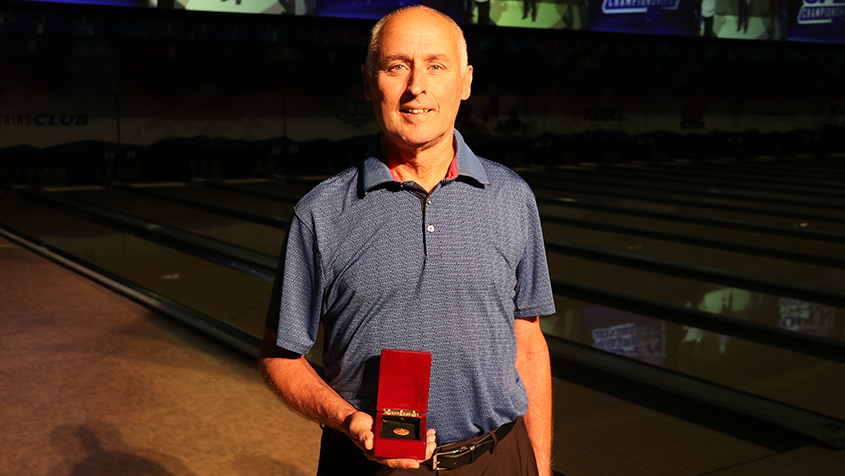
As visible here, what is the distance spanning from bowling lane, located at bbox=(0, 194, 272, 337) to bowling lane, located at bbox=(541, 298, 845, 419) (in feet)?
5.24

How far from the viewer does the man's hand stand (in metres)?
1.02

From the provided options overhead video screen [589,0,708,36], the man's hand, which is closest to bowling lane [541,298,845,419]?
the man's hand

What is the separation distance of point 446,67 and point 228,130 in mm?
9960

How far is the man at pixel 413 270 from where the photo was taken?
1152 mm

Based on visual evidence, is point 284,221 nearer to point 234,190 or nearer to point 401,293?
point 234,190

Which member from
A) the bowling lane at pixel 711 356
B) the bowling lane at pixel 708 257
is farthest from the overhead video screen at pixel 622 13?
the bowling lane at pixel 711 356

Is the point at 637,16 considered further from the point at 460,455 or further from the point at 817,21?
the point at 460,455

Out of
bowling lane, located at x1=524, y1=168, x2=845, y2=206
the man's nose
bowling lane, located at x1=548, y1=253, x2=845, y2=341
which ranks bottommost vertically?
bowling lane, located at x1=548, y1=253, x2=845, y2=341

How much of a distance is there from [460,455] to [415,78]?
0.54 m

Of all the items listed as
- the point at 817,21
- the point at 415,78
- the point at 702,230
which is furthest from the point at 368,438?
the point at 817,21

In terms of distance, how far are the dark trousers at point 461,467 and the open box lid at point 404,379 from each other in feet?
0.53

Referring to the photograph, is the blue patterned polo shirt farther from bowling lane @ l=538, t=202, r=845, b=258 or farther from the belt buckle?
bowling lane @ l=538, t=202, r=845, b=258

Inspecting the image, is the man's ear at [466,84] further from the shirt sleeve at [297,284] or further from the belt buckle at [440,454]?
the belt buckle at [440,454]

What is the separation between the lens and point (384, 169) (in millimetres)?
1190
